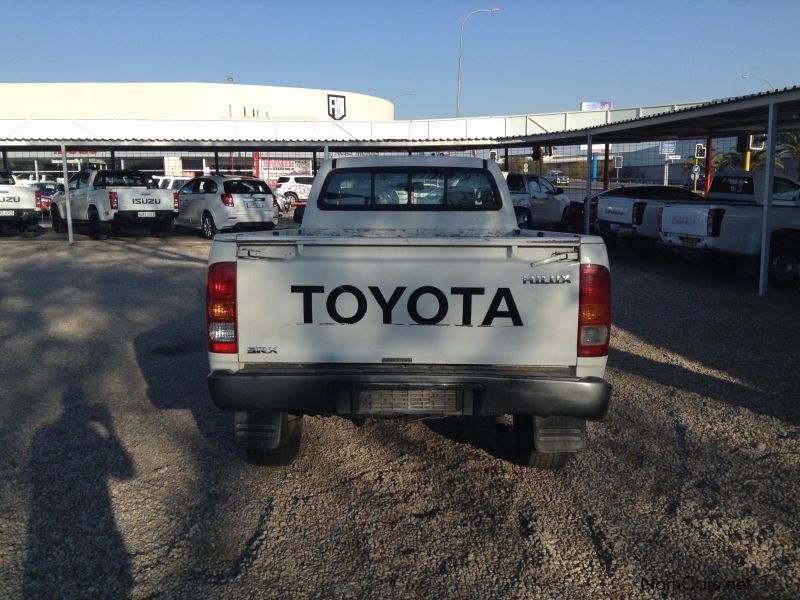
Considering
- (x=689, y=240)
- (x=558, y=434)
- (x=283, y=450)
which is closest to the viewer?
(x=558, y=434)

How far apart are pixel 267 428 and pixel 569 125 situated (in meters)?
22.9

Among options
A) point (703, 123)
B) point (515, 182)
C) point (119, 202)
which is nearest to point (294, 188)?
point (515, 182)

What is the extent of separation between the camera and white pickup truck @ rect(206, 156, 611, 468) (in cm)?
375

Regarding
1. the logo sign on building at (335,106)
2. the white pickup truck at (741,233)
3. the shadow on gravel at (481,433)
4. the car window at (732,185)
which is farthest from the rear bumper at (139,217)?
the shadow on gravel at (481,433)

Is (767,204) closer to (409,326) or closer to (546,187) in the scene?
(409,326)

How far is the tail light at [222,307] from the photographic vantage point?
12.4 ft

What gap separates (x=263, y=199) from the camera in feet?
65.3

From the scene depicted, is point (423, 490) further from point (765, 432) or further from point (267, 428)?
point (765, 432)

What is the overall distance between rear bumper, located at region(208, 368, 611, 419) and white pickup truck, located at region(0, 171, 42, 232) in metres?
18.8

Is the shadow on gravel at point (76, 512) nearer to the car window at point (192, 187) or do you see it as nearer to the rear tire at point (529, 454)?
the rear tire at point (529, 454)

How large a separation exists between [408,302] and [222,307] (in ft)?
3.16

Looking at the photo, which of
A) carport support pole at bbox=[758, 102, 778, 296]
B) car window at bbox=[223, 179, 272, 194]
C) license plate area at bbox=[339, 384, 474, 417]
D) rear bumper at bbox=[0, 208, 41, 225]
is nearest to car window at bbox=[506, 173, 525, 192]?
car window at bbox=[223, 179, 272, 194]

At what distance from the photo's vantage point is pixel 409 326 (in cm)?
384

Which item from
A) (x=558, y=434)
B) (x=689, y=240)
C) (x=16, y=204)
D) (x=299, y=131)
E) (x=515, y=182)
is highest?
(x=299, y=131)
